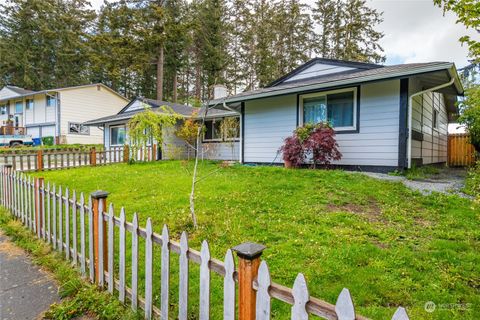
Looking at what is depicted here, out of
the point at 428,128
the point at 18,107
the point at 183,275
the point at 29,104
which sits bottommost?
the point at 183,275

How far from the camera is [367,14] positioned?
21.9m

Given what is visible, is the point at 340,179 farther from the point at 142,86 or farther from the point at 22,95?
the point at 142,86

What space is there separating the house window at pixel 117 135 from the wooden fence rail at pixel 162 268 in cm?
1307

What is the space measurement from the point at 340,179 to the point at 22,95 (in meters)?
28.6

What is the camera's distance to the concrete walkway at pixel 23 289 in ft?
7.76

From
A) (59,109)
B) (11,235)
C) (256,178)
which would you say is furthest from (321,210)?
(59,109)

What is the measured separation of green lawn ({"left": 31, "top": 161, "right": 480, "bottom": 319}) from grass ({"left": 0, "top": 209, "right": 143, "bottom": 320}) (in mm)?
458

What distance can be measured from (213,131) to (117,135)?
6.59 meters

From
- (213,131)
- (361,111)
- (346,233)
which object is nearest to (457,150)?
(361,111)

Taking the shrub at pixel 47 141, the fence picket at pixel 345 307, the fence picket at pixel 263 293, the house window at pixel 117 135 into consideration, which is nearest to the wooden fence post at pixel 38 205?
the fence picket at pixel 263 293

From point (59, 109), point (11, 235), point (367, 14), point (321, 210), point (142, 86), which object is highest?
point (367, 14)

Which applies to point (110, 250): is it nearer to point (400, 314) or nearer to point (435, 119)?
point (400, 314)

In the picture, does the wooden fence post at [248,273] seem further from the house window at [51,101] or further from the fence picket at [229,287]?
the house window at [51,101]

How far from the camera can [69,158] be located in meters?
11.9
